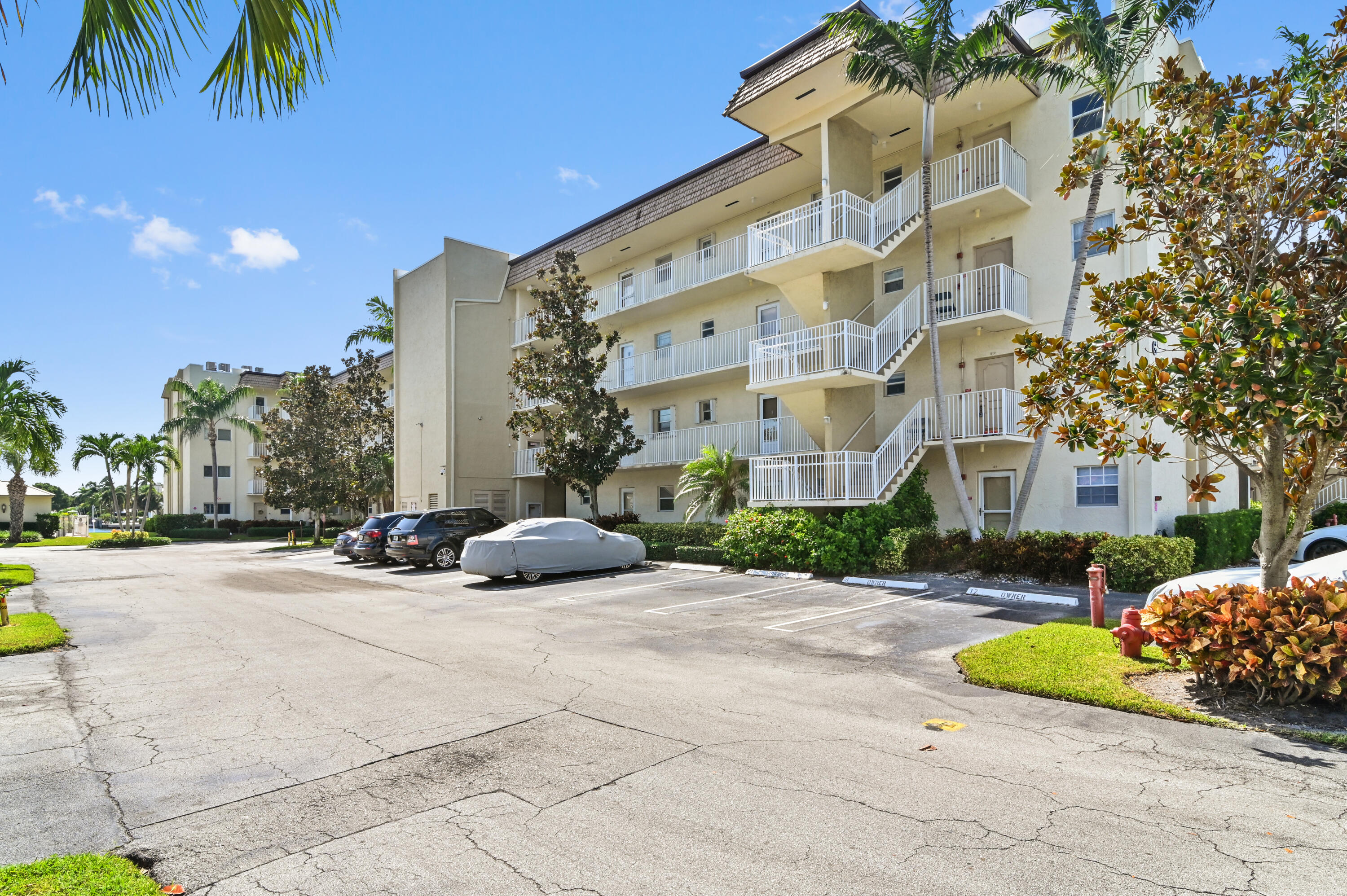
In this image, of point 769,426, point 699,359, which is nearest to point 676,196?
point 699,359

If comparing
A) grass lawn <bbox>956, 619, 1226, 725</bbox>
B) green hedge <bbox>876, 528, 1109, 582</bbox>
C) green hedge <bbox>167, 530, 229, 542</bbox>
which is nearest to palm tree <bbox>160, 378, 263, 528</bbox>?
green hedge <bbox>167, 530, 229, 542</bbox>

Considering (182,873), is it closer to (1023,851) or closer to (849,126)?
(1023,851)

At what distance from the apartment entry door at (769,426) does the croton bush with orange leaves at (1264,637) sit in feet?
48.7

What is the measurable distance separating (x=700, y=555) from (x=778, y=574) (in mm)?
3149

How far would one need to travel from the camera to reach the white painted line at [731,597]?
12742 mm

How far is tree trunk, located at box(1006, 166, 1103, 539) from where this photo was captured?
14.7 metres

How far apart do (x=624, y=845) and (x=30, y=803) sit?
11.6 ft

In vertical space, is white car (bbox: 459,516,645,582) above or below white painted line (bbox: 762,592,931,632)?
above

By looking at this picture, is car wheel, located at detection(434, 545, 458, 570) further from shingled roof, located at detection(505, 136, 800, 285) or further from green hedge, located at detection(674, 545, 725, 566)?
shingled roof, located at detection(505, 136, 800, 285)

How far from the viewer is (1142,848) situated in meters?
3.89

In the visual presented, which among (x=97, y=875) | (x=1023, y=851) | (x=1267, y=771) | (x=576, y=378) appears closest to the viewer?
(x=97, y=875)

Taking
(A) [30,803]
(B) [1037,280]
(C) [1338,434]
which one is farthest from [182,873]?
(B) [1037,280]

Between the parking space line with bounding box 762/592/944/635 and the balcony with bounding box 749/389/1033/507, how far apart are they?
3.62 metres

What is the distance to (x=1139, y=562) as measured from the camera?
1329 cm
